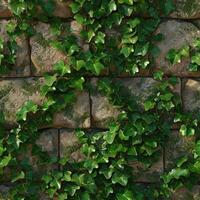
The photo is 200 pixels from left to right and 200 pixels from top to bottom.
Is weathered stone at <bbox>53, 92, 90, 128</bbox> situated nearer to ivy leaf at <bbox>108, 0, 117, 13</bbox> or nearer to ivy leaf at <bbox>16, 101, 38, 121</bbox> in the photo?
ivy leaf at <bbox>16, 101, 38, 121</bbox>

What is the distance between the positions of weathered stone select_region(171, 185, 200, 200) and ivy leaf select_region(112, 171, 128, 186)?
0.97 feet

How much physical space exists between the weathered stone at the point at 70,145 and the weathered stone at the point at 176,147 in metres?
0.48

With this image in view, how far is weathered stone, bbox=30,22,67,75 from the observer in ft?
9.05

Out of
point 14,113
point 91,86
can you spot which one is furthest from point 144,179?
point 14,113

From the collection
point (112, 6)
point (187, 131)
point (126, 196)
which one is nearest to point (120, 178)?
point (126, 196)

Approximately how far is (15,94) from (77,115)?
0.37 m

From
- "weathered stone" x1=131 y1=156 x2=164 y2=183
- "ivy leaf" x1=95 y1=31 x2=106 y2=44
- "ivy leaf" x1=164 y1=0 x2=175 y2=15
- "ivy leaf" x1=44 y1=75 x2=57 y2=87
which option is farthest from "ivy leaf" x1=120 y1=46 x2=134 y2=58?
"weathered stone" x1=131 y1=156 x2=164 y2=183

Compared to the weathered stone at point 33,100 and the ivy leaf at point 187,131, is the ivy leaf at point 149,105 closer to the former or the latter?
the ivy leaf at point 187,131

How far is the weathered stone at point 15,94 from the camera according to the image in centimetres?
281

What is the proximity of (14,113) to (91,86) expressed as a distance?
47 centimetres

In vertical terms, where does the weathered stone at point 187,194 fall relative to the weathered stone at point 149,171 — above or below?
below

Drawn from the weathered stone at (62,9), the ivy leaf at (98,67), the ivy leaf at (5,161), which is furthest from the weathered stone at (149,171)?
the weathered stone at (62,9)

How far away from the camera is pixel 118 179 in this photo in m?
2.74

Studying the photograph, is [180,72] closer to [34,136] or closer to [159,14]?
[159,14]
